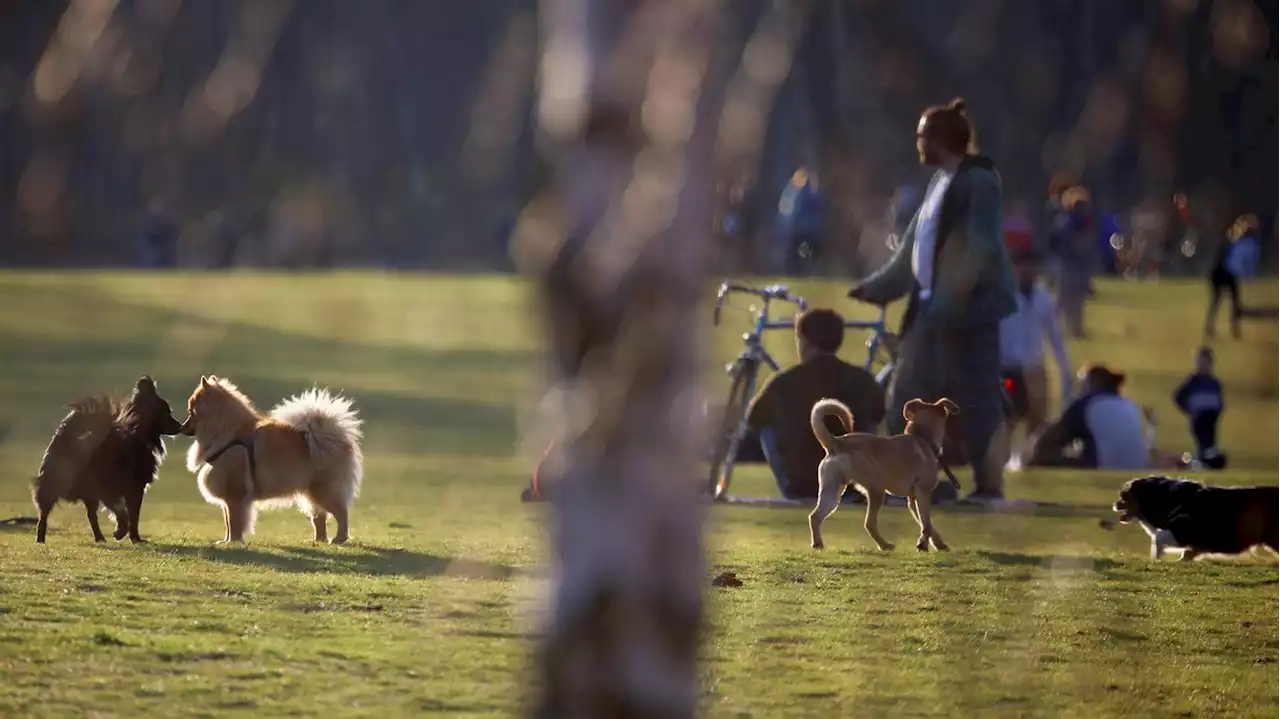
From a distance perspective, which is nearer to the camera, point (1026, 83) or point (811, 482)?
point (1026, 83)

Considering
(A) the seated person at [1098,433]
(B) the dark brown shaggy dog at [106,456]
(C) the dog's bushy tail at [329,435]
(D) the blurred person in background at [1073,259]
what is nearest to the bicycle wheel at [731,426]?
(A) the seated person at [1098,433]

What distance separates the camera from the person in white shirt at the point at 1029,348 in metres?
16.3

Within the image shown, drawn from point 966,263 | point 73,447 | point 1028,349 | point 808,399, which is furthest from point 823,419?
point 1028,349

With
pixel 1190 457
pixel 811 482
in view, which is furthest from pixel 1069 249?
pixel 811 482

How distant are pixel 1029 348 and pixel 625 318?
14.1 m

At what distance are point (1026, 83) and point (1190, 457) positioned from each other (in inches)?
581

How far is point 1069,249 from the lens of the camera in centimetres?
3059

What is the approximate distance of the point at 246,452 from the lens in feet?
32.4

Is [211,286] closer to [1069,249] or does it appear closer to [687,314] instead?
[1069,249]

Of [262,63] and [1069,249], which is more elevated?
[1069,249]

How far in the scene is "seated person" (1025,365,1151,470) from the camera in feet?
54.2

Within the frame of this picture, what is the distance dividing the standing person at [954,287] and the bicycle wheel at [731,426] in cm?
101

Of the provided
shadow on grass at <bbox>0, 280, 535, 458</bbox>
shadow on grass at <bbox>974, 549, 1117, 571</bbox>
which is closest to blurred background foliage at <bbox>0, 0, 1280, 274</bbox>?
shadow on grass at <bbox>974, 549, 1117, 571</bbox>

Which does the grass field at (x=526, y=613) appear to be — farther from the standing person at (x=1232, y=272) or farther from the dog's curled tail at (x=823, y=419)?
the standing person at (x=1232, y=272)
